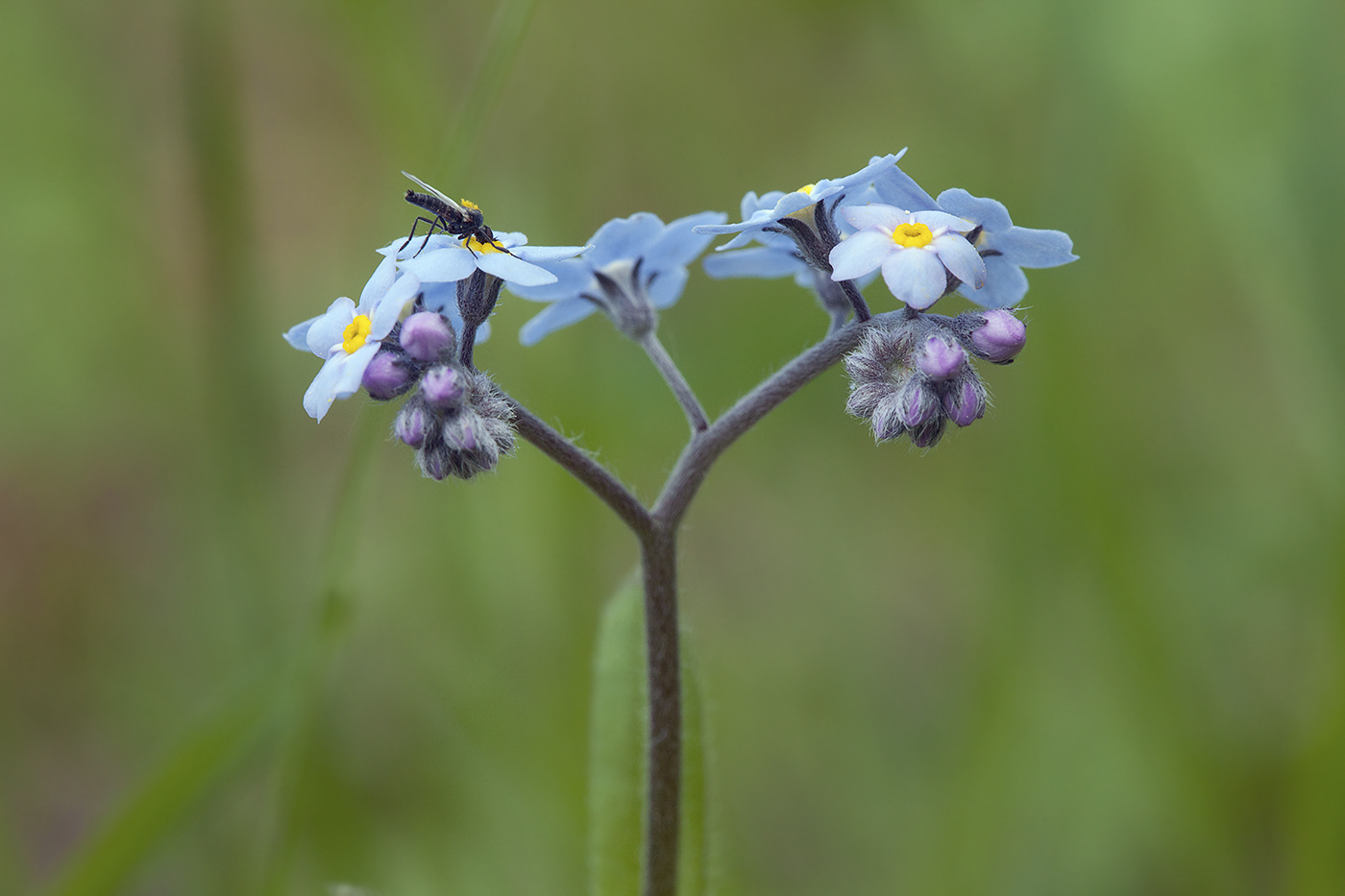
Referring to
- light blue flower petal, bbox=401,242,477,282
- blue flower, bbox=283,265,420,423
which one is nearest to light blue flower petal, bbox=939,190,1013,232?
light blue flower petal, bbox=401,242,477,282

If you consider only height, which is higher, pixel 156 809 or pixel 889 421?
pixel 889 421

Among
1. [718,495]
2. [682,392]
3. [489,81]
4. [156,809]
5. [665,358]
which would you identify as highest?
[718,495]

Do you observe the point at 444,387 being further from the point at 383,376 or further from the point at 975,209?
the point at 975,209

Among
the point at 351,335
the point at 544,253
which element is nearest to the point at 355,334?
the point at 351,335

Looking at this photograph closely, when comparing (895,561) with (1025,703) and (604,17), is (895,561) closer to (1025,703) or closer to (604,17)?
(1025,703)

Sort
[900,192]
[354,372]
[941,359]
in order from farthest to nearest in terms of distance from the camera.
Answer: [900,192]
[941,359]
[354,372]

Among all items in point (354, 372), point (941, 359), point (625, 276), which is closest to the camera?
point (354, 372)

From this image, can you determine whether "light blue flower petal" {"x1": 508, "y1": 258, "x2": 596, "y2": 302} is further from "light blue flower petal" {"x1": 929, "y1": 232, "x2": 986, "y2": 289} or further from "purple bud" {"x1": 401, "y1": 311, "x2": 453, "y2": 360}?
"light blue flower petal" {"x1": 929, "y1": 232, "x2": 986, "y2": 289}
